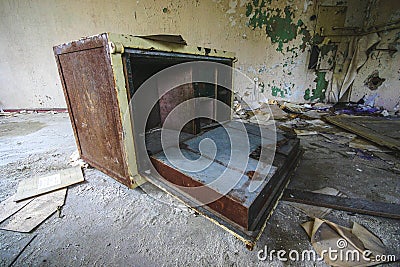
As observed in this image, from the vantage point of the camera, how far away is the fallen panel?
5.17 feet

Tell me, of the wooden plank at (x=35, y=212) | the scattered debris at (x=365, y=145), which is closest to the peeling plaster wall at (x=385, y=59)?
the scattered debris at (x=365, y=145)

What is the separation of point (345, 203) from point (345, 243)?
284 mm

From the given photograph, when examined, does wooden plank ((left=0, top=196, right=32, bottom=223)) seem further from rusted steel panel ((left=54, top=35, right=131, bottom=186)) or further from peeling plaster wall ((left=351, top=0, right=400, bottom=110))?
peeling plaster wall ((left=351, top=0, right=400, bottom=110))

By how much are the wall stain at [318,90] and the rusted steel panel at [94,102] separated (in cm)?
339

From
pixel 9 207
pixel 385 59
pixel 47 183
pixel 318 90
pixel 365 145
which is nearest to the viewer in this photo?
pixel 9 207

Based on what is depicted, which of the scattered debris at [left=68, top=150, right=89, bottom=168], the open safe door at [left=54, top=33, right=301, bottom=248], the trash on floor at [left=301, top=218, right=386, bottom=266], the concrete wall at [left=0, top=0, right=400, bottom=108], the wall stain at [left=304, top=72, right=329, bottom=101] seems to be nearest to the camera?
the trash on floor at [left=301, top=218, right=386, bottom=266]

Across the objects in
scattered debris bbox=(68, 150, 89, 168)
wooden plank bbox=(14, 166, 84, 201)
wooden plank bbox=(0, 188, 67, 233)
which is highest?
scattered debris bbox=(68, 150, 89, 168)

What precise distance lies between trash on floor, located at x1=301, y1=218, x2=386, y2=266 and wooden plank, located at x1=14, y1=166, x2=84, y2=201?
1.25 meters

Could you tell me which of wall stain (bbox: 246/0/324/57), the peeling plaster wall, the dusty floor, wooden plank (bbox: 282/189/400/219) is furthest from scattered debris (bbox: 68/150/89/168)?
the peeling plaster wall

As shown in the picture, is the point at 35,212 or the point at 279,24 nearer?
the point at 35,212

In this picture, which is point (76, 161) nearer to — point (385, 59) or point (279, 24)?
point (279, 24)

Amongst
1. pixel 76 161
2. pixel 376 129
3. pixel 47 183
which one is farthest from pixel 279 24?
pixel 47 183

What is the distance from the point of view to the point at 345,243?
690 mm

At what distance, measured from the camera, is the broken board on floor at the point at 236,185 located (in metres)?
0.68
